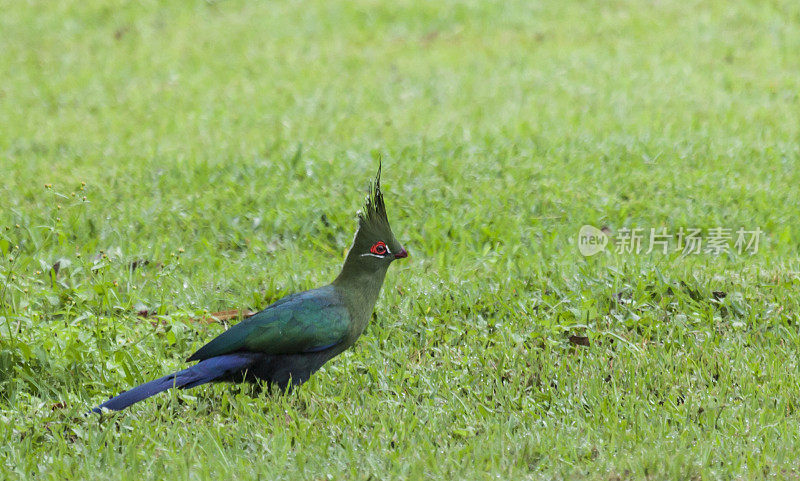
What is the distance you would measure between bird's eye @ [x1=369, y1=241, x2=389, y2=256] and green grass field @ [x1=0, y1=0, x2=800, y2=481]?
0.65 metres

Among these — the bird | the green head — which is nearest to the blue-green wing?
the bird

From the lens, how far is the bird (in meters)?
3.95

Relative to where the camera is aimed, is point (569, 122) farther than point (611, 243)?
Yes

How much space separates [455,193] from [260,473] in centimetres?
369

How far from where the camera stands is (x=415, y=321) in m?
5.05

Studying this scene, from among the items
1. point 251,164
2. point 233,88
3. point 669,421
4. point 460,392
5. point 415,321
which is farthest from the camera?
point 233,88

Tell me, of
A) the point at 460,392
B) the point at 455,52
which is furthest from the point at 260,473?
the point at 455,52

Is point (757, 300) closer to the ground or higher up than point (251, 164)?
closer to the ground

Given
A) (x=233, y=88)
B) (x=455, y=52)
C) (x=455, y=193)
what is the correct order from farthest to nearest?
1. (x=455, y=52)
2. (x=233, y=88)
3. (x=455, y=193)

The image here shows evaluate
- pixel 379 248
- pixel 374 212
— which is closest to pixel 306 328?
pixel 379 248

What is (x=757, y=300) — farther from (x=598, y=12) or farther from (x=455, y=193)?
(x=598, y=12)

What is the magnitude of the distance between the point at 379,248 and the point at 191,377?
899 millimetres

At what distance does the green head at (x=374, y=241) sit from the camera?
3975 millimetres

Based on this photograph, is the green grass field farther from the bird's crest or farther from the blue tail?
the bird's crest
